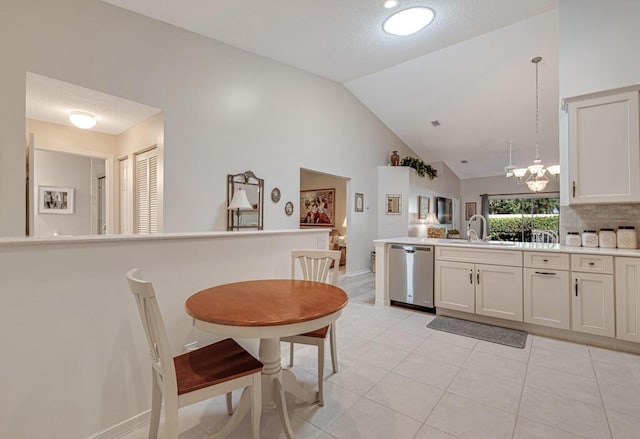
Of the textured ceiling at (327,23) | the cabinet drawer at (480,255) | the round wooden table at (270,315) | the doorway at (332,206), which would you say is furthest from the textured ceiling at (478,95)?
the round wooden table at (270,315)

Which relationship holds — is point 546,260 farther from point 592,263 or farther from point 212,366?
point 212,366

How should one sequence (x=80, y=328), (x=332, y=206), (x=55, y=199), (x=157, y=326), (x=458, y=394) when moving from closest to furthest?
(x=157, y=326) → (x=80, y=328) → (x=458, y=394) → (x=55, y=199) → (x=332, y=206)

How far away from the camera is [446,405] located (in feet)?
5.94

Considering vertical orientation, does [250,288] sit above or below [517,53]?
below

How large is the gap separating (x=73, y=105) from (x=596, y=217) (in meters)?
5.78

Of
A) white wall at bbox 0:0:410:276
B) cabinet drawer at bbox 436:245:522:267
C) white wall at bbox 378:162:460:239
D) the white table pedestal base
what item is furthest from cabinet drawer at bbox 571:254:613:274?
white wall at bbox 378:162:460:239

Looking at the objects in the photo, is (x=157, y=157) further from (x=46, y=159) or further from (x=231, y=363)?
(x=231, y=363)

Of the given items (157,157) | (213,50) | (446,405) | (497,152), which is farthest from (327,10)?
(497,152)

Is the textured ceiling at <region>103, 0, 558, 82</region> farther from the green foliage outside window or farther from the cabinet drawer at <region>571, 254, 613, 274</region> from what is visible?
the green foliage outside window

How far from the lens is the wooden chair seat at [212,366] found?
4.16 feet

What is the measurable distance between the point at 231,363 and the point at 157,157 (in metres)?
2.87

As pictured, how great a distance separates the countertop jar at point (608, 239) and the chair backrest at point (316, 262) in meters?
2.81

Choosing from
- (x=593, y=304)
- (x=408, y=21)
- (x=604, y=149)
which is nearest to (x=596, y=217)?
(x=604, y=149)

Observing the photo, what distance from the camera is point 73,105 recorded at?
10.2ft
